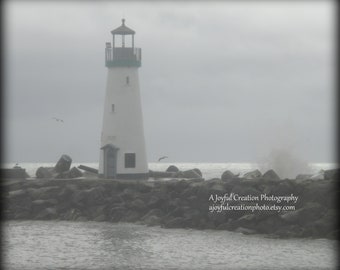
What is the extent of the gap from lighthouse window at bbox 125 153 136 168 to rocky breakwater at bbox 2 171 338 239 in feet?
8.72

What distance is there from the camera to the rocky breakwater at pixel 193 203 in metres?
21.3

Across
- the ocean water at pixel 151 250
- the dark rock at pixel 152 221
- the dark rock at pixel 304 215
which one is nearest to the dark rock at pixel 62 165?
the ocean water at pixel 151 250

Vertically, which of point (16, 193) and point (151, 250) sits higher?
point (16, 193)

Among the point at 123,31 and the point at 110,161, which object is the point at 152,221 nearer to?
the point at 110,161

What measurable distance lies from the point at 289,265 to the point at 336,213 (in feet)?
11.9

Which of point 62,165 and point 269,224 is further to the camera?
point 62,165

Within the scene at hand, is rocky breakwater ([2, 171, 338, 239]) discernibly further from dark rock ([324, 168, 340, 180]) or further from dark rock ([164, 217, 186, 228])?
dark rock ([324, 168, 340, 180])

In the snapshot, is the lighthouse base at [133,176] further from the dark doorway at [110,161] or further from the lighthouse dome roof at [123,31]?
the lighthouse dome roof at [123,31]

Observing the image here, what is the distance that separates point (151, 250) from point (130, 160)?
965cm

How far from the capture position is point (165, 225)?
23.2m

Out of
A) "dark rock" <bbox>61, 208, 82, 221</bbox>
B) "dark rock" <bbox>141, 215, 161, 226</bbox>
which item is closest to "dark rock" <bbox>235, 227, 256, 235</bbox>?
"dark rock" <bbox>141, 215, 161, 226</bbox>

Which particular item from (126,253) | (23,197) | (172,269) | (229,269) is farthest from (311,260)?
(23,197)

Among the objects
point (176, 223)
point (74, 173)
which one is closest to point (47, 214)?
point (74, 173)

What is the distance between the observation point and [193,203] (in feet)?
77.0
